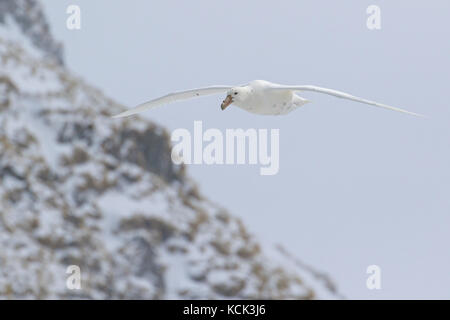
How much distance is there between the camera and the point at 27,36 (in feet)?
514

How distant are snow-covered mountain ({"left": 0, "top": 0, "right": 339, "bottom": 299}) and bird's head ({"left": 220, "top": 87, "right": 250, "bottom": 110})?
88.9m

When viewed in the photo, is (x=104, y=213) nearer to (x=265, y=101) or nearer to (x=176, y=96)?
(x=176, y=96)

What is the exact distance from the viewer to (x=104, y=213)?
4943 inches

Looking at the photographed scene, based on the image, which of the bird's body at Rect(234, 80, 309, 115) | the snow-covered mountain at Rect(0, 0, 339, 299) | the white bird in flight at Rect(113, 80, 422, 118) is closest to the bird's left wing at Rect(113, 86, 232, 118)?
the white bird in flight at Rect(113, 80, 422, 118)

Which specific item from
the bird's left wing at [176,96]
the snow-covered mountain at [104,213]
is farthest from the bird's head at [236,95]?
the snow-covered mountain at [104,213]

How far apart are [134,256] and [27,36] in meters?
54.8

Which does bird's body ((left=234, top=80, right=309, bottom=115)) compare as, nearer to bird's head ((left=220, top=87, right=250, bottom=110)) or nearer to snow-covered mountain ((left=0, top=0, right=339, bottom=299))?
bird's head ((left=220, top=87, right=250, bottom=110))

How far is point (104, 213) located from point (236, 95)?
113m

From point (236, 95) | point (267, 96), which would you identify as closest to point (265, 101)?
point (267, 96)

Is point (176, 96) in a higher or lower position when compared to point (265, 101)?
higher

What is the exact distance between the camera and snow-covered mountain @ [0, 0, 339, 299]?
4459 inches

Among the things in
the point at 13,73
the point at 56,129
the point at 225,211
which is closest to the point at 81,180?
the point at 56,129

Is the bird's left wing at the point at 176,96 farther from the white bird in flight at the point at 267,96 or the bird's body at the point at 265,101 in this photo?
the bird's body at the point at 265,101
